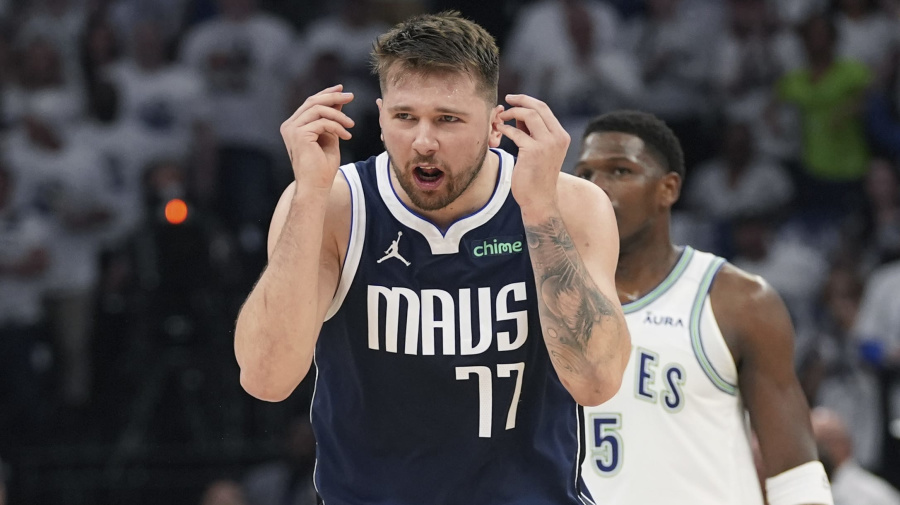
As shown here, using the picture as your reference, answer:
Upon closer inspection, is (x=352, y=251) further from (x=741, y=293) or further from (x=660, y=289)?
(x=741, y=293)

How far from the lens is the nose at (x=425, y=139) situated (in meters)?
3.65

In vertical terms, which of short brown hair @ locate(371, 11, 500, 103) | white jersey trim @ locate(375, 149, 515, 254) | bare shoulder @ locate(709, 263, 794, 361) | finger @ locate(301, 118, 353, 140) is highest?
short brown hair @ locate(371, 11, 500, 103)

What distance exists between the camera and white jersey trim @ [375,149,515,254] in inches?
156

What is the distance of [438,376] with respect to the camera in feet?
12.6

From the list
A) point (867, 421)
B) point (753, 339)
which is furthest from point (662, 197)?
point (867, 421)

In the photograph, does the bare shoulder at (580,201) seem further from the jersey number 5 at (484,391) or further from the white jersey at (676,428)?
the white jersey at (676,428)

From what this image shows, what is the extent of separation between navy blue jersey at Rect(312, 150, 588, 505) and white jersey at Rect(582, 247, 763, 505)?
0.92m

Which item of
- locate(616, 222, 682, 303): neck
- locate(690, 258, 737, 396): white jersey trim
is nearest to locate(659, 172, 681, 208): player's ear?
locate(616, 222, 682, 303): neck

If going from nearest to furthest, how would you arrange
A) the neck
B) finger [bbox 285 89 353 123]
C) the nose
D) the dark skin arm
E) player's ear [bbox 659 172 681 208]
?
the nose → finger [bbox 285 89 353 123] → the dark skin arm → the neck → player's ear [bbox 659 172 681 208]

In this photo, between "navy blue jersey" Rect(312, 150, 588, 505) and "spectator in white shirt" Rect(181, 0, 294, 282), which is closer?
"navy blue jersey" Rect(312, 150, 588, 505)

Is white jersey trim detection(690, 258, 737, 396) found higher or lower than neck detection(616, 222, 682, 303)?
lower

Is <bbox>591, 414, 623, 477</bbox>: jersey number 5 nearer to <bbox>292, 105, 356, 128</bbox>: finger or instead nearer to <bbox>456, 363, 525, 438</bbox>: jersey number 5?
<bbox>456, 363, 525, 438</bbox>: jersey number 5

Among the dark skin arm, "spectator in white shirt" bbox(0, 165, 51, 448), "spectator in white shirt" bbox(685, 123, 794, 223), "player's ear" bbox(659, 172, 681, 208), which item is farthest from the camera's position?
"spectator in white shirt" bbox(685, 123, 794, 223)

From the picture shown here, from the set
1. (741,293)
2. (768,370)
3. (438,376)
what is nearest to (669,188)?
(741,293)
